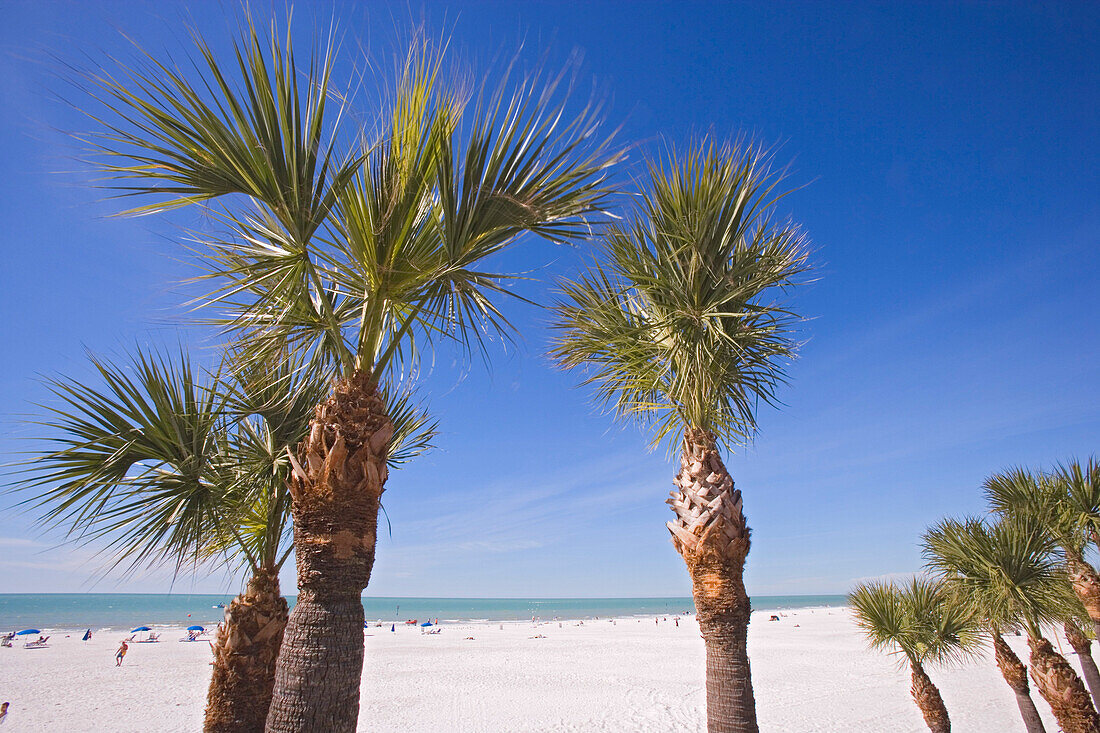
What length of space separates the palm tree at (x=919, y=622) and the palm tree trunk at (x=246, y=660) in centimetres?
1088

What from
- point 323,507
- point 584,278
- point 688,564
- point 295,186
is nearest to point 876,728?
point 688,564

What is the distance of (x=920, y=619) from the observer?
10711 millimetres

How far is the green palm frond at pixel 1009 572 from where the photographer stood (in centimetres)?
924

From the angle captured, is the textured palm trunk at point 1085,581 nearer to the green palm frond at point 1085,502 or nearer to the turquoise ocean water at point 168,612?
the green palm frond at point 1085,502

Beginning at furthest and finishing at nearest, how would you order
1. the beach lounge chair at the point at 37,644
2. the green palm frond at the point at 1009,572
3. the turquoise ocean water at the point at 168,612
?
the turquoise ocean water at the point at 168,612
the beach lounge chair at the point at 37,644
the green palm frond at the point at 1009,572

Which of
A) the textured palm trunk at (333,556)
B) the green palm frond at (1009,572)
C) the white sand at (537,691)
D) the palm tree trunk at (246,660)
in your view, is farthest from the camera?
the white sand at (537,691)

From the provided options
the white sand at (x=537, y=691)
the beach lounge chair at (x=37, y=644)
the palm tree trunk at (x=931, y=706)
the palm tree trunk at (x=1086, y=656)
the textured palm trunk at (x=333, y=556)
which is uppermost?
the textured palm trunk at (x=333, y=556)

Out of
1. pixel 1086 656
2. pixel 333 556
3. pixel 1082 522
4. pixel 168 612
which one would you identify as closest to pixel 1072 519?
pixel 1082 522

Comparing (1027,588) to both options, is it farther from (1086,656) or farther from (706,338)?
(706,338)

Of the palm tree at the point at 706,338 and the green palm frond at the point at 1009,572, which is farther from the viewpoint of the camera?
the green palm frond at the point at 1009,572

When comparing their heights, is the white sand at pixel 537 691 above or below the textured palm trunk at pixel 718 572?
below

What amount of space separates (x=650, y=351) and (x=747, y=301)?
3.77 feet

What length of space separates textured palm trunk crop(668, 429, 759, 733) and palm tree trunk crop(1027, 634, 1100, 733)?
28.1 feet

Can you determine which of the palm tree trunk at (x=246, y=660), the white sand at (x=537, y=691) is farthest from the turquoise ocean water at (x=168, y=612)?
the palm tree trunk at (x=246, y=660)
